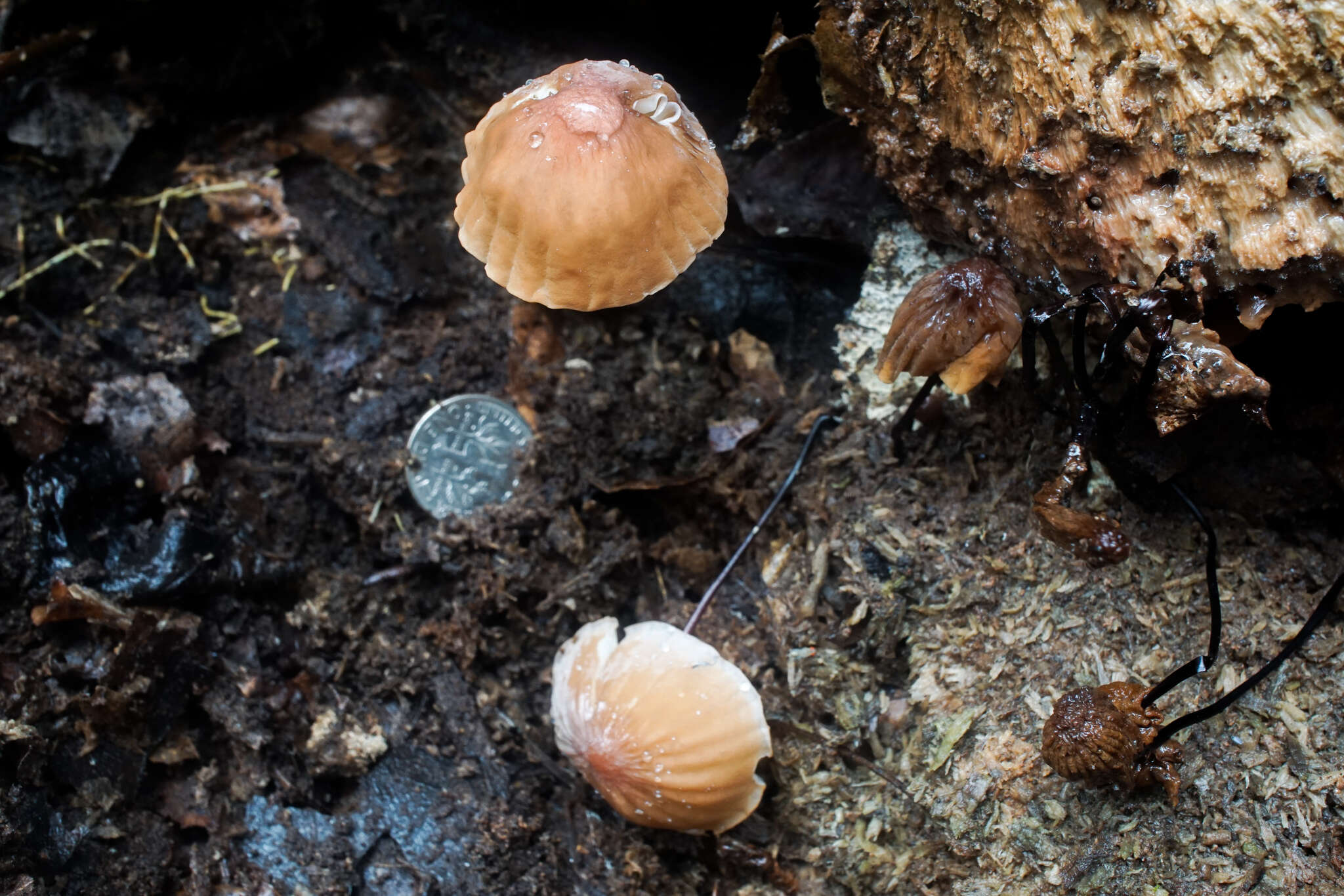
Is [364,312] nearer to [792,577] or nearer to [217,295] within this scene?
[217,295]

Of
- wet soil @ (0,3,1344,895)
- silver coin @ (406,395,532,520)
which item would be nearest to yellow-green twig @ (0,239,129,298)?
wet soil @ (0,3,1344,895)

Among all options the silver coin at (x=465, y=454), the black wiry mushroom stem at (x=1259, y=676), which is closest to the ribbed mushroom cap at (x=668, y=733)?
the silver coin at (x=465, y=454)

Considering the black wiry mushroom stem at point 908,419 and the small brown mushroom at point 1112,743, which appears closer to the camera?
the small brown mushroom at point 1112,743

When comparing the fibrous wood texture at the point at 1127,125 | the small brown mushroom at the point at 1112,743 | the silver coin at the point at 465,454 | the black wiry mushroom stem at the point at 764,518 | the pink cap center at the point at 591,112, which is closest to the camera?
the fibrous wood texture at the point at 1127,125

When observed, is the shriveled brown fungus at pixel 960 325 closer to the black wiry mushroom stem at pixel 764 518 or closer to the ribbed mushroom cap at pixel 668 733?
the black wiry mushroom stem at pixel 764 518

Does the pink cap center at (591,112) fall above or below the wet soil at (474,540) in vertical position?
above

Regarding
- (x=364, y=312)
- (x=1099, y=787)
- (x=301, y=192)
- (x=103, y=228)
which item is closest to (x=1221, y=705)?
(x=1099, y=787)

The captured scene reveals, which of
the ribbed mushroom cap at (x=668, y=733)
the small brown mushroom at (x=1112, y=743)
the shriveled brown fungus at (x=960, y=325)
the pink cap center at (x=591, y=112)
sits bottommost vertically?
the ribbed mushroom cap at (x=668, y=733)
